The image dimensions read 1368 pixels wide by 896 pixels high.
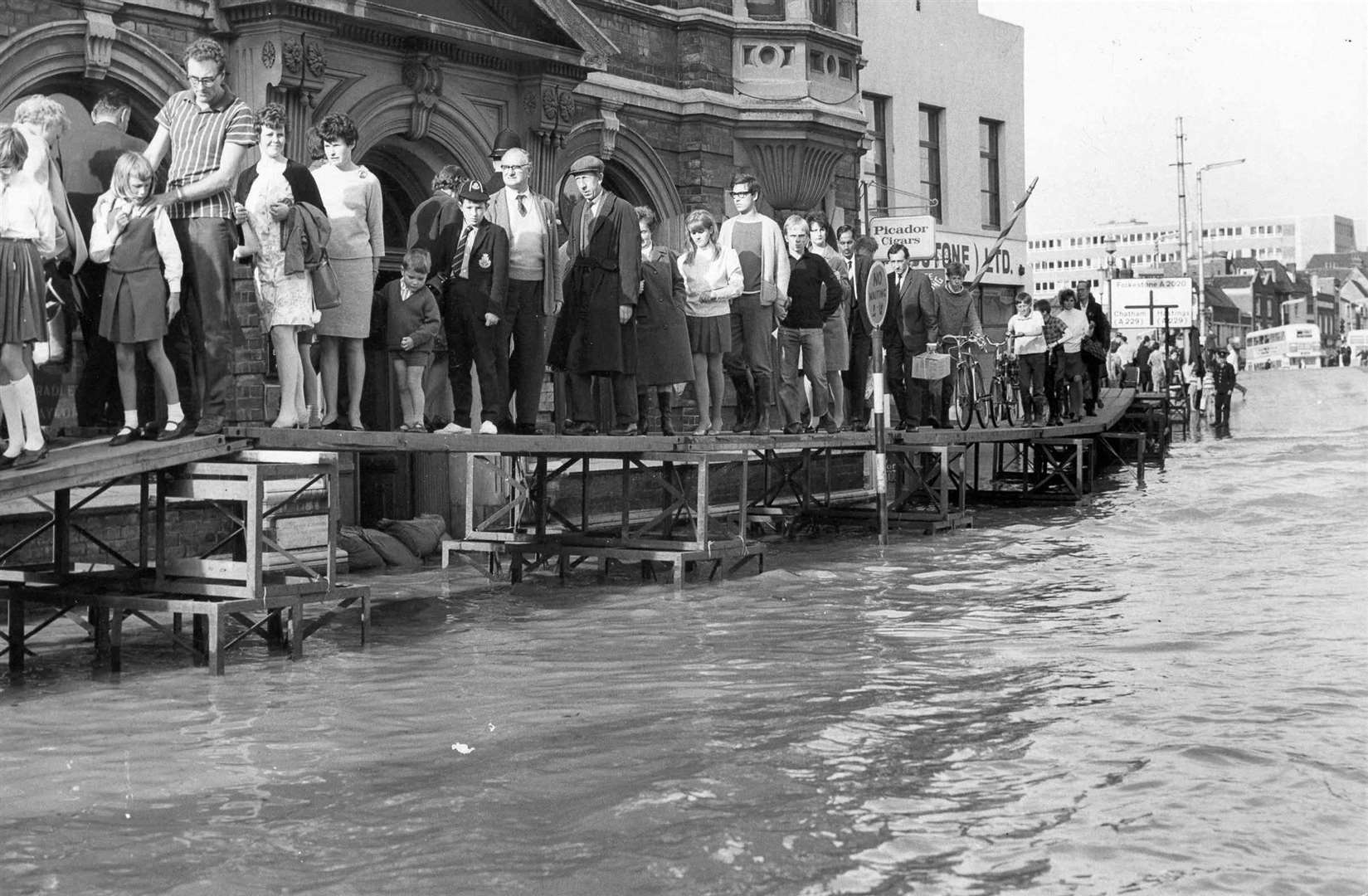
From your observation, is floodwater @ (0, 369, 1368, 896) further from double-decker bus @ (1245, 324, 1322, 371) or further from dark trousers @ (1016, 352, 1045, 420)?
double-decker bus @ (1245, 324, 1322, 371)

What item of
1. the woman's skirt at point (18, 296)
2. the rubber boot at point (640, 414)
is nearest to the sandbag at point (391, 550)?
the rubber boot at point (640, 414)

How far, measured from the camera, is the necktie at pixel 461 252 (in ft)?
41.3

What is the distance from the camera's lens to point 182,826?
6773 millimetres

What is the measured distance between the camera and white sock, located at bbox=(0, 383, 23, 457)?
9.54 m

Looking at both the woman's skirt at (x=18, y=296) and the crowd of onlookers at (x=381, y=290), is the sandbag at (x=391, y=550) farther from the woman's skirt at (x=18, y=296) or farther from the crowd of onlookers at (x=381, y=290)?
the woman's skirt at (x=18, y=296)

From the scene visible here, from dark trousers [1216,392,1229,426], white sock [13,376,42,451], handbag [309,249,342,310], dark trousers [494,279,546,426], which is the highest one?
handbag [309,249,342,310]

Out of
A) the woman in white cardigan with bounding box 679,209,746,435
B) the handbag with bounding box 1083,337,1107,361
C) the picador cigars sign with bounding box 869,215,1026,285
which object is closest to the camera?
the woman in white cardigan with bounding box 679,209,746,435

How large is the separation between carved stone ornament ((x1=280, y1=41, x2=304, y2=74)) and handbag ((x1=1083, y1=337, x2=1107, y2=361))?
13.0 metres

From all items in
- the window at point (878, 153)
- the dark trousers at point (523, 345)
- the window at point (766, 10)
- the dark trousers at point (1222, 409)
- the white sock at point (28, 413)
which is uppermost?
the window at point (766, 10)

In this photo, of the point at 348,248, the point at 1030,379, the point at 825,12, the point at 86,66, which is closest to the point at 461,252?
the point at 348,248

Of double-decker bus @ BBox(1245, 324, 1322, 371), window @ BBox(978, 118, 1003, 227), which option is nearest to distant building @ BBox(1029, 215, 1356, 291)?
double-decker bus @ BBox(1245, 324, 1322, 371)

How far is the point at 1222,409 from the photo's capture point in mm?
46250

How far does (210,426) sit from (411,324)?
8.69 feet

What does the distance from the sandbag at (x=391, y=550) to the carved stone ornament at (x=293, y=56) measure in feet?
13.3
